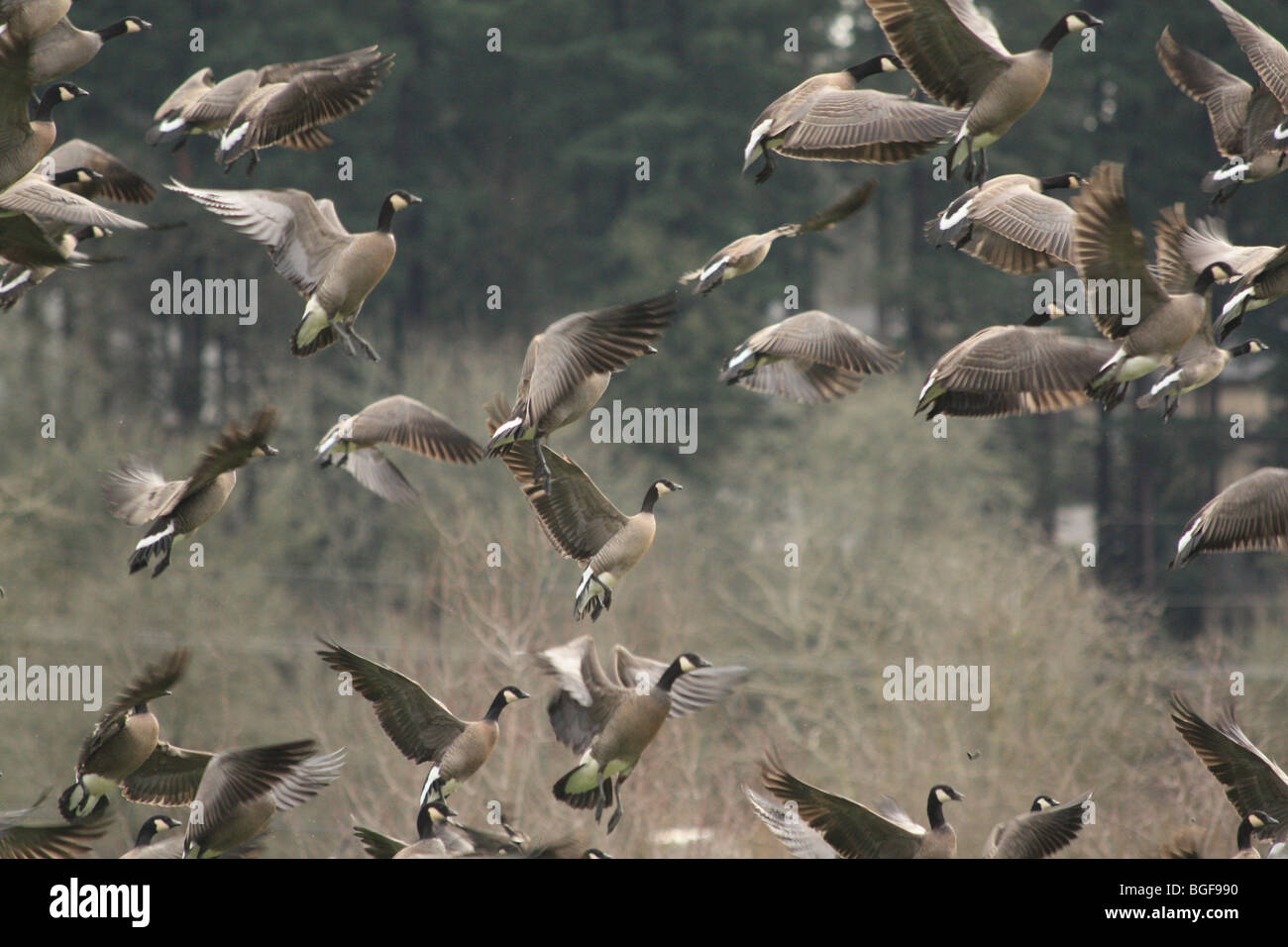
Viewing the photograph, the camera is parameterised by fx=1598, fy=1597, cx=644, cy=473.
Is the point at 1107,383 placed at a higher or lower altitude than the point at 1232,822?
higher

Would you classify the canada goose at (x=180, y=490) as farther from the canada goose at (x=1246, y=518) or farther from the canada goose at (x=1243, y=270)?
the canada goose at (x=1246, y=518)

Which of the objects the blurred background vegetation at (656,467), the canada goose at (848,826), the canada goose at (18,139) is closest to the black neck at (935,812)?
Result: the canada goose at (848,826)

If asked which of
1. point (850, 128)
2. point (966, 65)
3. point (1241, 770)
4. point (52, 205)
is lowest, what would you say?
point (1241, 770)

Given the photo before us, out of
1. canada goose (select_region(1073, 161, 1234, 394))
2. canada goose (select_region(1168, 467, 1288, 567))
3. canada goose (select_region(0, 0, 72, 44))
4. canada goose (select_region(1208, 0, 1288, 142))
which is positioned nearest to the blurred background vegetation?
canada goose (select_region(1168, 467, 1288, 567))

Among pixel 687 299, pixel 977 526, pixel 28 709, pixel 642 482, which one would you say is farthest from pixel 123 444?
pixel 977 526

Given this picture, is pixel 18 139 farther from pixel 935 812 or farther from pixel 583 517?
pixel 935 812

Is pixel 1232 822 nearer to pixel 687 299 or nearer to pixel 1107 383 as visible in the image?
pixel 1107 383

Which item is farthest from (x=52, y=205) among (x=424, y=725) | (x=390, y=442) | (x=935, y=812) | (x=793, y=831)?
(x=935, y=812)
